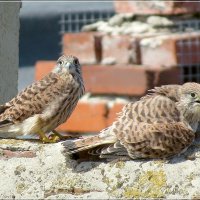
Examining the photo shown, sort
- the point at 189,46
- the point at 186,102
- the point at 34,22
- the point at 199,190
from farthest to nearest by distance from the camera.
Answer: the point at 34,22
the point at 189,46
the point at 186,102
the point at 199,190

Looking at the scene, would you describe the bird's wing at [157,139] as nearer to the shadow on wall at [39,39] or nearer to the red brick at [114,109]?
the red brick at [114,109]

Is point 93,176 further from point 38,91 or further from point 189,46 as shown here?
point 189,46

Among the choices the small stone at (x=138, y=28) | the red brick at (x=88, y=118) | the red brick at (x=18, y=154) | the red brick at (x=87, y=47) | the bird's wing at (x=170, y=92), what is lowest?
the red brick at (x=88, y=118)

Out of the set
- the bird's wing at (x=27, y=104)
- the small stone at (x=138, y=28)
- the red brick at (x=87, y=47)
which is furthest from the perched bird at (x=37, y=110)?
the small stone at (x=138, y=28)

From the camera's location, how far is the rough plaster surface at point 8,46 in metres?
4.34

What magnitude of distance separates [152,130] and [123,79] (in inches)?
140

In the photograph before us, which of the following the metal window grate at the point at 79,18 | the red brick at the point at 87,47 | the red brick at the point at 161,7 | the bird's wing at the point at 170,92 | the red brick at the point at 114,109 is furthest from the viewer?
the metal window grate at the point at 79,18

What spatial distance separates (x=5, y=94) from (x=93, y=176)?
1219mm

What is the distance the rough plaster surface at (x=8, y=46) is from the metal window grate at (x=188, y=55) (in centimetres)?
265

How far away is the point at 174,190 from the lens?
3.21 metres

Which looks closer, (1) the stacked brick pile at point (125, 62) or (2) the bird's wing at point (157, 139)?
(2) the bird's wing at point (157, 139)

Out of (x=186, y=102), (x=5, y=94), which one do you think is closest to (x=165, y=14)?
(x=5, y=94)

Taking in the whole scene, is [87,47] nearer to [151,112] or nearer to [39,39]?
[151,112]

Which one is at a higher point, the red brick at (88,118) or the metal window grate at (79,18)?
the metal window grate at (79,18)
